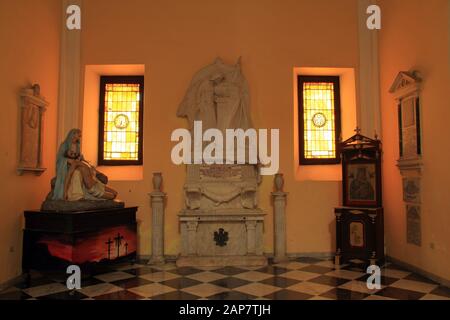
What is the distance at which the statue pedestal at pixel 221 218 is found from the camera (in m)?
5.46

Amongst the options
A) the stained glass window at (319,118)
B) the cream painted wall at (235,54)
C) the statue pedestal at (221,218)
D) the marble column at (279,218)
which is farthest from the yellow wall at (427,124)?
the statue pedestal at (221,218)

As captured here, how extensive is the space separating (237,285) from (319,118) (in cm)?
341

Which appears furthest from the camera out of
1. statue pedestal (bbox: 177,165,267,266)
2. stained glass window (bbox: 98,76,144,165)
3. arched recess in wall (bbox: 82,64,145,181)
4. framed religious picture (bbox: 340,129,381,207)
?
stained glass window (bbox: 98,76,144,165)

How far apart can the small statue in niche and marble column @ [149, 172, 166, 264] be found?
81 cm

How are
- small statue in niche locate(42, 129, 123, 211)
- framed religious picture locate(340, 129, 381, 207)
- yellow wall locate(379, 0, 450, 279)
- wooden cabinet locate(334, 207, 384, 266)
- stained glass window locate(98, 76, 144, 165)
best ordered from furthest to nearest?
1. stained glass window locate(98, 76, 144, 165)
2. framed religious picture locate(340, 129, 381, 207)
3. wooden cabinet locate(334, 207, 384, 266)
4. small statue in niche locate(42, 129, 123, 211)
5. yellow wall locate(379, 0, 450, 279)

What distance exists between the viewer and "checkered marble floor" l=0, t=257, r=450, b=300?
392cm

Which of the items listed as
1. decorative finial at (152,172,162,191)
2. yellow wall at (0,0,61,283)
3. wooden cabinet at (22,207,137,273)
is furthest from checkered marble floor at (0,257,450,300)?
decorative finial at (152,172,162,191)

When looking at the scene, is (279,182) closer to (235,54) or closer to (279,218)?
(279,218)

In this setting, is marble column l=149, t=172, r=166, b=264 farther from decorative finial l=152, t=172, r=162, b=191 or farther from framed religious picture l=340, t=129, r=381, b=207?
framed religious picture l=340, t=129, r=381, b=207

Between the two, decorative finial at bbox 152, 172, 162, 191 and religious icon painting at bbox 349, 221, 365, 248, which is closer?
religious icon painting at bbox 349, 221, 365, 248

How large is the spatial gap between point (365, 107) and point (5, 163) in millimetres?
5253

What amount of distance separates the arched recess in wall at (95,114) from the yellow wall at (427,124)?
3.93 m

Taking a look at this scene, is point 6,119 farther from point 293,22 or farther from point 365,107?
point 365,107

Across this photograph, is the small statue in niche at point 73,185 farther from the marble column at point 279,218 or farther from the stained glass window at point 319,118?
the stained glass window at point 319,118
